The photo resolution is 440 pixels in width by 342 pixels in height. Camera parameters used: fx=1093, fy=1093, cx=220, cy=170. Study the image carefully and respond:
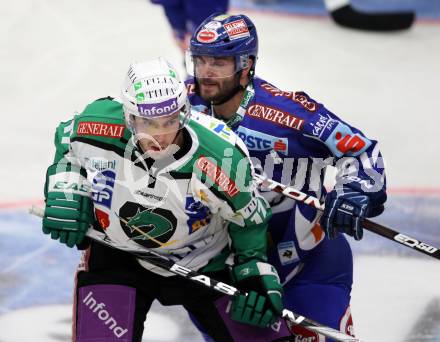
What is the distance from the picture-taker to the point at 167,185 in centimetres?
338

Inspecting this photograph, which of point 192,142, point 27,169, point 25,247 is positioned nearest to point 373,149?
point 192,142

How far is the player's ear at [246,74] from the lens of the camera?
3.90 m

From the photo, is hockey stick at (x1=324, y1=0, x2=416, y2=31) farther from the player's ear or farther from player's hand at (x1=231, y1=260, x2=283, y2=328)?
player's hand at (x1=231, y1=260, x2=283, y2=328)

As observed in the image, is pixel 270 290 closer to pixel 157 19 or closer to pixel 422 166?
pixel 422 166

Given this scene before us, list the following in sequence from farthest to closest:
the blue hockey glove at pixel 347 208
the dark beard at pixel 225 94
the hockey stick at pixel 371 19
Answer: the hockey stick at pixel 371 19 → the dark beard at pixel 225 94 → the blue hockey glove at pixel 347 208

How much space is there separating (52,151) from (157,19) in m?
2.30

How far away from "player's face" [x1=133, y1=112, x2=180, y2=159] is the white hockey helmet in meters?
0.01

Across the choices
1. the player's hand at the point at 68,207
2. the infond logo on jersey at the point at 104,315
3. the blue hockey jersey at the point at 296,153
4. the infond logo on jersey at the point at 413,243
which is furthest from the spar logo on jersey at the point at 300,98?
the infond logo on jersey at the point at 104,315

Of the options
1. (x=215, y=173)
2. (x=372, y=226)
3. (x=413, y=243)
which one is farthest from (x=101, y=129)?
(x=413, y=243)

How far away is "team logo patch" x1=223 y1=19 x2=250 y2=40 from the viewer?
3.90m

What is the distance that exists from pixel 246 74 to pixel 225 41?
146 millimetres

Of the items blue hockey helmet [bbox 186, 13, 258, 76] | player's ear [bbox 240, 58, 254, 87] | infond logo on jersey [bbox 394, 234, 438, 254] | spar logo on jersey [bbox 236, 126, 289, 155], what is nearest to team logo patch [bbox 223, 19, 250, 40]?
blue hockey helmet [bbox 186, 13, 258, 76]

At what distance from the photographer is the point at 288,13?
26.7 ft

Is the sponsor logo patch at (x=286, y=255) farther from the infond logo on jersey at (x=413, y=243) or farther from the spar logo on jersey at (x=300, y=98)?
the spar logo on jersey at (x=300, y=98)
